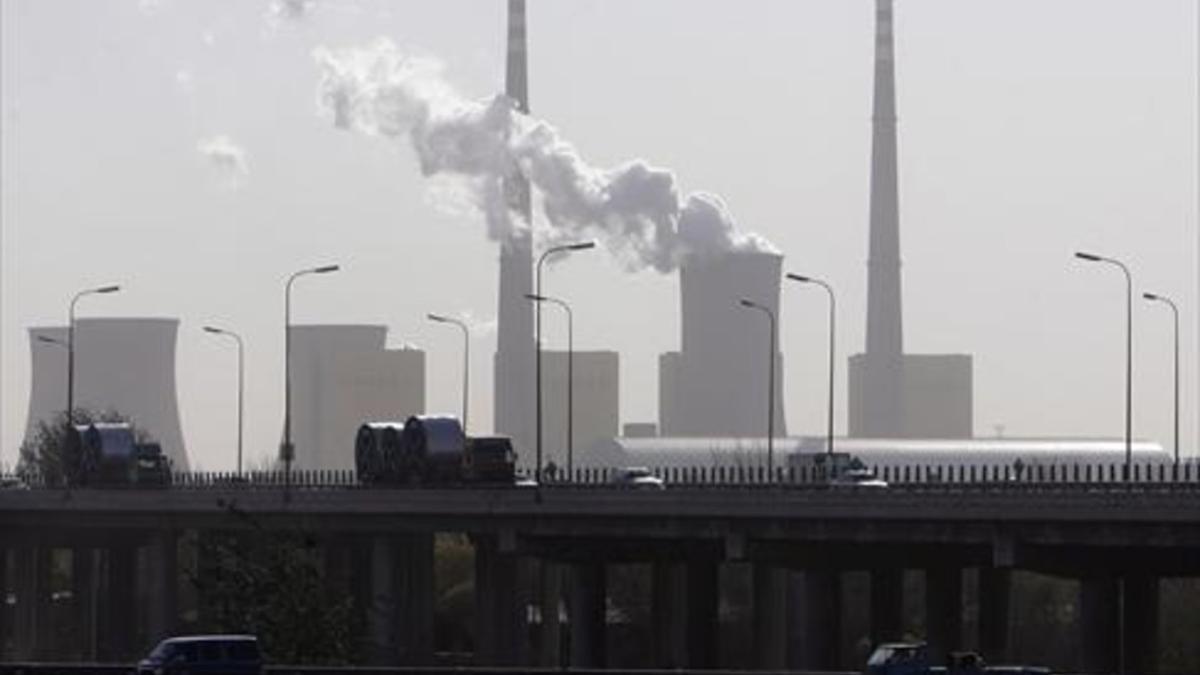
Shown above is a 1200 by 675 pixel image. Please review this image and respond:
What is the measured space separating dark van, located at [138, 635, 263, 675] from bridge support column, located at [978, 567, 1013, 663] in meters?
51.0

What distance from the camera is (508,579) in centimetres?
16200

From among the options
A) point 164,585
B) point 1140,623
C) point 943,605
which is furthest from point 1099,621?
point 164,585

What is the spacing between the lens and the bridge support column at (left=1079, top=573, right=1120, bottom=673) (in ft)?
456

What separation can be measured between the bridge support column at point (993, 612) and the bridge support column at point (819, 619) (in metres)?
5.97

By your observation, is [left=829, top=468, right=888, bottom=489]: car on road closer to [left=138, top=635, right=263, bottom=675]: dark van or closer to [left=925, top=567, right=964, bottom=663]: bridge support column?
[left=925, top=567, right=964, bottom=663]: bridge support column

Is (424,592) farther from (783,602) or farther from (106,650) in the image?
(106,650)

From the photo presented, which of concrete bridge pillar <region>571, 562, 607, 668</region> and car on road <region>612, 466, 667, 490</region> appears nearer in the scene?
car on road <region>612, 466, 667, 490</region>

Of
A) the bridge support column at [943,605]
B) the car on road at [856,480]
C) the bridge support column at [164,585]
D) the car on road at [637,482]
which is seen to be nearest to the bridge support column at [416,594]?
the car on road at [637,482]

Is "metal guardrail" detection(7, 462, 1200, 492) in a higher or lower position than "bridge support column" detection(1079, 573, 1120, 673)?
higher

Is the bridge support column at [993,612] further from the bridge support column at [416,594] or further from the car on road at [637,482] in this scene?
the bridge support column at [416,594]

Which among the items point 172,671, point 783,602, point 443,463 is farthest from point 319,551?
point 172,671

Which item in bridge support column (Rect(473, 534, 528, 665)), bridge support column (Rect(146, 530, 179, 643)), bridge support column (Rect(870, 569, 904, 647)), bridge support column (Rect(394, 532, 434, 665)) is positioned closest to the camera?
bridge support column (Rect(473, 534, 528, 665))

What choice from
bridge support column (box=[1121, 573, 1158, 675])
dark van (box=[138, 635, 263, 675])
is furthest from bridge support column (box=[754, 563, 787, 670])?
dark van (box=[138, 635, 263, 675])

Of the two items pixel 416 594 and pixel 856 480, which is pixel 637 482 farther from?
pixel 416 594
